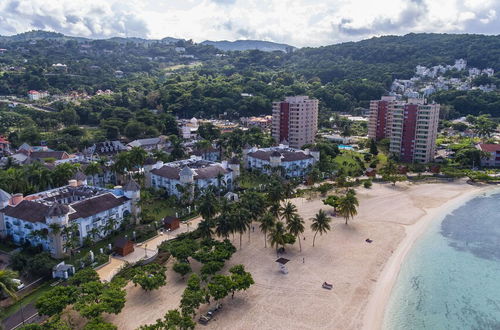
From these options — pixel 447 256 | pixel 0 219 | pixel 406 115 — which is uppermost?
pixel 406 115

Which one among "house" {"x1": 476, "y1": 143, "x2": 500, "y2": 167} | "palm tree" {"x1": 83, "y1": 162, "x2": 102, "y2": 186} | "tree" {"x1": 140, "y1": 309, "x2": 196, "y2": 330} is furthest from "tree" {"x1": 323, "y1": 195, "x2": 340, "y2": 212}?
"house" {"x1": 476, "y1": 143, "x2": 500, "y2": 167}

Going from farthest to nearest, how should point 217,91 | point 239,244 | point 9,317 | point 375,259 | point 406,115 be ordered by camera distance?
point 217,91, point 406,115, point 239,244, point 375,259, point 9,317

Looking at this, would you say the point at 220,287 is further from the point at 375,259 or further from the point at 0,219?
the point at 0,219

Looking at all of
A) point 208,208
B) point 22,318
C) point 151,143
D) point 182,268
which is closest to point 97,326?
point 22,318

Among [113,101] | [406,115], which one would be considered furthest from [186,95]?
[406,115]

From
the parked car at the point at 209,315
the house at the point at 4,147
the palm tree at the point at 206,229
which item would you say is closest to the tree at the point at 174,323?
the parked car at the point at 209,315

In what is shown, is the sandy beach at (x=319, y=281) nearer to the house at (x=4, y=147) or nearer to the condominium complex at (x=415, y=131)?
the condominium complex at (x=415, y=131)

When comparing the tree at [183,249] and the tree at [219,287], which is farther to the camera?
the tree at [183,249]
